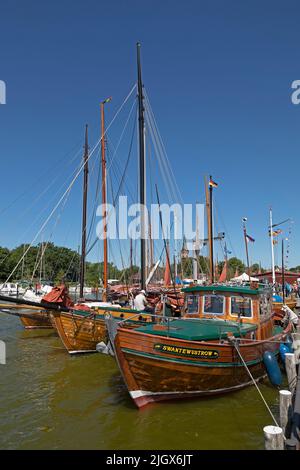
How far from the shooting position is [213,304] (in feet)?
38.5

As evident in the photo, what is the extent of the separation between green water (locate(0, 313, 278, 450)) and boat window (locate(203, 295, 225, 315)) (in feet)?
8.96

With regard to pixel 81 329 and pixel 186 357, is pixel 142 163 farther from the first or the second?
pixel 186 357

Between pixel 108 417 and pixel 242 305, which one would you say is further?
pixel 242 305

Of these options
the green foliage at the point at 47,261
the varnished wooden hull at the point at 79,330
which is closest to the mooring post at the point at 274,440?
the varnished wooden hull at the point at 79,330

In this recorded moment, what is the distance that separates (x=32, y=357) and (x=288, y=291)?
97.1 ft

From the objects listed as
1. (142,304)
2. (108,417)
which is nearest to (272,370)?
(108,417)

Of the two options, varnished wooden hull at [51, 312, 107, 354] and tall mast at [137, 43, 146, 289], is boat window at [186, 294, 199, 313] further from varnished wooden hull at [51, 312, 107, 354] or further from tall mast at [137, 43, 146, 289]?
varnished wooden hull at [51, 312, 107, 354]

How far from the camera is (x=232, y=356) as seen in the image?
965 cm

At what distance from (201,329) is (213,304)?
1.74 meters

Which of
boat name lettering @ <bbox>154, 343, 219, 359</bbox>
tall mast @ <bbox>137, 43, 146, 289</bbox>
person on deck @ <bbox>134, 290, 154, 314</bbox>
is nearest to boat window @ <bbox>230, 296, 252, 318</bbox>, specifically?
boat name lettering @ <bbox>154, 343, 219, 359</bbox>

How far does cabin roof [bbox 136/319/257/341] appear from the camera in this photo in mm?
9312

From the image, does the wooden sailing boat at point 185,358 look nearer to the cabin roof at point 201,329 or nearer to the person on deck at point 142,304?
the cabin roof at point 201,329
